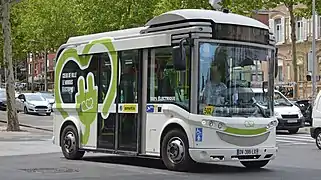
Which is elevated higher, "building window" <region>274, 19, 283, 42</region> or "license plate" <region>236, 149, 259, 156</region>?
"building window" <region>274, 19, 283, 42</region>

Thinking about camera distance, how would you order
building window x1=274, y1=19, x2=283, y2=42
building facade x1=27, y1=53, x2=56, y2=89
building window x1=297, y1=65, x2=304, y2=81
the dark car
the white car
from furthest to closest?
building facade x1=27, y1=53, x2=56, y2=89 < building window x1=274, y1=19, x2=283, y2=42 < building window x1=297, y1=65, x2=304, y2=81 < the white car < the dark car

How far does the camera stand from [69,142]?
1797 centimetres

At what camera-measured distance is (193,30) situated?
1436 centimetres

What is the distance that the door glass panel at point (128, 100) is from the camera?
15.8 m

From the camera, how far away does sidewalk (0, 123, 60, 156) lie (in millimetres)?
20906

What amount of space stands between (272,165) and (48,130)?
17543mm

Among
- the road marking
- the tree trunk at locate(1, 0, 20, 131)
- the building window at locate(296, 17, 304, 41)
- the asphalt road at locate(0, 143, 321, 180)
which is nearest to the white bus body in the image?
the asphalt road at locate(0, 143, 321, 180)

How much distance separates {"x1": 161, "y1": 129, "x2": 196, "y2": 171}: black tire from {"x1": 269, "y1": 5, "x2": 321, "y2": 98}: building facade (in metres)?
40.1

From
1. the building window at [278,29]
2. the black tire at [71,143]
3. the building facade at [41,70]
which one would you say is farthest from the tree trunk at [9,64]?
the building facade at [41,70]

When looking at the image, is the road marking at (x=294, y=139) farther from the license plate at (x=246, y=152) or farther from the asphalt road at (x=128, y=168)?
the license plate at (x=246, y=152)

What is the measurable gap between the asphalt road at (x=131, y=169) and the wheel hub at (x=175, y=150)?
308 mm

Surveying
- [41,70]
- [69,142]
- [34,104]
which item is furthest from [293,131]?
[41,70]

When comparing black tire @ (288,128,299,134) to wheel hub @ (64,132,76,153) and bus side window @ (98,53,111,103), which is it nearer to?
wheel hub @ (64,132,76,153)

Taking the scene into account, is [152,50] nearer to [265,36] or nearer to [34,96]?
[265,36]
